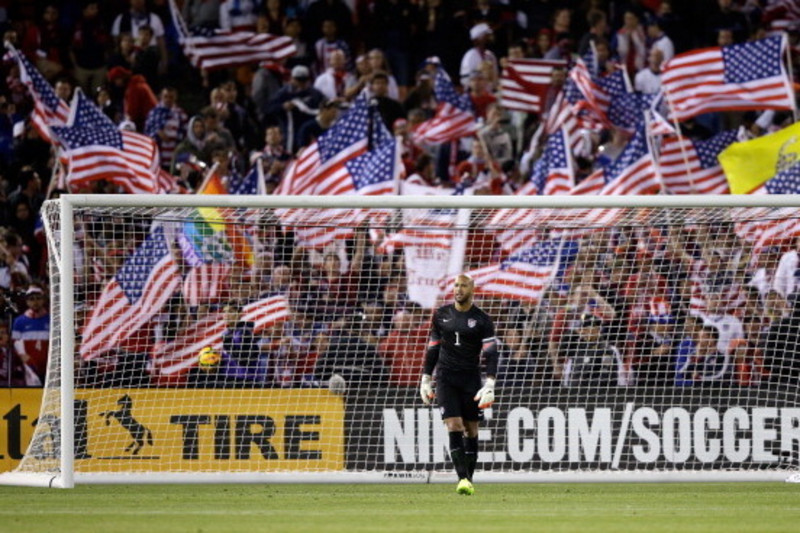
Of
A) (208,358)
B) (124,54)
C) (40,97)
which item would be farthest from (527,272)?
(124,54)

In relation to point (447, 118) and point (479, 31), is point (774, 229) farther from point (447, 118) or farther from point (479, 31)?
point (479, 31)

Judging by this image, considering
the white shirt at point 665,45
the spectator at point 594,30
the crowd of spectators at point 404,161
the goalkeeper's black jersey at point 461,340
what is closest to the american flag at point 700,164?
the crowd of spectators at point 404,161

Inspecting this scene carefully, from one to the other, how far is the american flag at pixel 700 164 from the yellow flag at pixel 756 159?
1263mm

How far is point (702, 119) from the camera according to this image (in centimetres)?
2327

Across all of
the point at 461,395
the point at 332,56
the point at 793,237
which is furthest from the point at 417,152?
the point at 461,395

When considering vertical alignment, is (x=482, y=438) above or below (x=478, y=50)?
below

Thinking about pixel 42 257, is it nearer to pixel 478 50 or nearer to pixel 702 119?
pixel 478 50

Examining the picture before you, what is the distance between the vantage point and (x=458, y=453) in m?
14.7

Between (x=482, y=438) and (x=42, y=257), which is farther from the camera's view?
(x=42, y=257)

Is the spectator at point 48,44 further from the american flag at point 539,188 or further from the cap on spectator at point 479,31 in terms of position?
the american flag at point 539,188

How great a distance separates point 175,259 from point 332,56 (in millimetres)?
6699

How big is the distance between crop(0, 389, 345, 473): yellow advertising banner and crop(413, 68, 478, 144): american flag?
220 inches

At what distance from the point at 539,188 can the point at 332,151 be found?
2707mm

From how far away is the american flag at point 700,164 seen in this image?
66.5 feet
